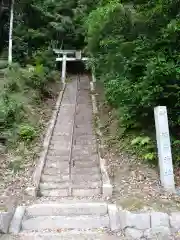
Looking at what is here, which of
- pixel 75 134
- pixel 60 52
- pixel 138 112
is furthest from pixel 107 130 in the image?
pixel 60 52

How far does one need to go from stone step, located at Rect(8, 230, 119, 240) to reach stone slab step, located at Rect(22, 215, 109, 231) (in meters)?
0.17

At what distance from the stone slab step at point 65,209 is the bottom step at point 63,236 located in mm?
606

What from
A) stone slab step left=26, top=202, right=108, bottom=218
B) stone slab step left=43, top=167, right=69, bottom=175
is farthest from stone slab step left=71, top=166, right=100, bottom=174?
stone slab step left=26, top=202, right=108, bottom=218

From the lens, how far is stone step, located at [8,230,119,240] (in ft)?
19.4

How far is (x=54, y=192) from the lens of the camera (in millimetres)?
7617

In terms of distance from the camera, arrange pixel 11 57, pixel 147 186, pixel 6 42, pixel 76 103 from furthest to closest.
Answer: pixel 6 42, pixel 11 57, pixel 76 103, pixel 147 186

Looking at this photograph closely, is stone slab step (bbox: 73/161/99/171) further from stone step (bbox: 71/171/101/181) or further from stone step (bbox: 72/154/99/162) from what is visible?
stone step (bbox: 71/171/101/181)

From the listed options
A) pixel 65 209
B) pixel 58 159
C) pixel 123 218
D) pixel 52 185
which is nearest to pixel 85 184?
pixel 52 185

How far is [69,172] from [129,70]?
279 centimetres

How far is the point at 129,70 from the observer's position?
8797mm

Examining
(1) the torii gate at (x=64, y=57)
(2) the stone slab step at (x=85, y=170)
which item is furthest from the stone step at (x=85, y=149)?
(1) the torii gate at (x=64, y=57)

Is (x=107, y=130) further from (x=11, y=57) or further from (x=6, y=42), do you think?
(x=6, y=42)

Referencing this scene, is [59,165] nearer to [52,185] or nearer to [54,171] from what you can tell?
[54,171]

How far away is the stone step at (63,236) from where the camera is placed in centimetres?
591
